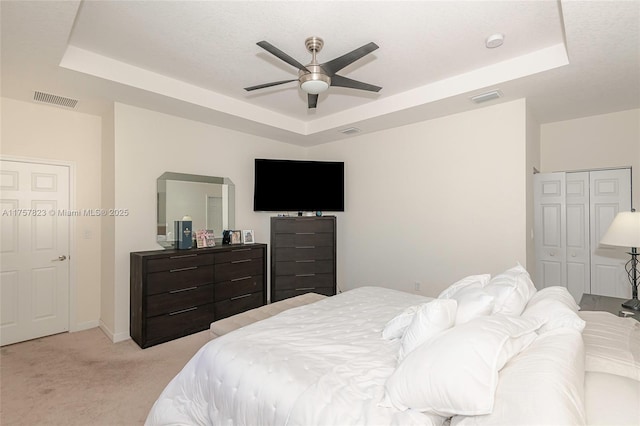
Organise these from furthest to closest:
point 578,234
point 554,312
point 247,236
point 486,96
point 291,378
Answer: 1. point 247,236
2. point 578,234
3. point 486,96
4. point 554,312
5. point 291,378

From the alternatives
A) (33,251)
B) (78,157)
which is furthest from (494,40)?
(33,251)

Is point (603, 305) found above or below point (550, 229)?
below

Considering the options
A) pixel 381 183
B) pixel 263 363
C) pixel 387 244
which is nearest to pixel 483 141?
pixel 381 183

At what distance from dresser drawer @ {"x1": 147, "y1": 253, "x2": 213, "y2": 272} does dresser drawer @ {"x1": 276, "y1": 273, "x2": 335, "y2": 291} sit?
4.10 feet

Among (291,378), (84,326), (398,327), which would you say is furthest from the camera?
(84,326)

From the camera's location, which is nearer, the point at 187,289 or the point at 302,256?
the point at 187,289

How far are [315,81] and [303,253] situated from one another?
298 centimetres

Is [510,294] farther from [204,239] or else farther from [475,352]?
[204,239]

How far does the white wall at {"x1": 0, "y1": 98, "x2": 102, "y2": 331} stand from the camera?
3.43 metres

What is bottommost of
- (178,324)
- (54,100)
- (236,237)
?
(178,324)

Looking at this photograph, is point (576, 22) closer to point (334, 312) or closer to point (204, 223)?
point (334, 312)

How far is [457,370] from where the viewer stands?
43.3 inches

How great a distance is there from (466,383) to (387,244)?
359 centimetres

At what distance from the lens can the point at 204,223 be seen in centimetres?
423
